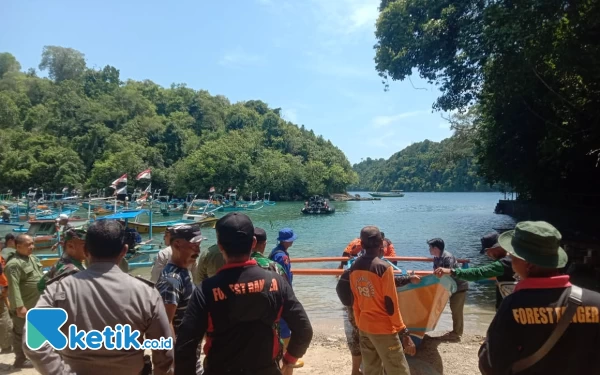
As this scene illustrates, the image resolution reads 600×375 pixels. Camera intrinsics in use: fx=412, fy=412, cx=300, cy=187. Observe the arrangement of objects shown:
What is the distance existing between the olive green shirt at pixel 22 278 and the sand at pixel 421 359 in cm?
99

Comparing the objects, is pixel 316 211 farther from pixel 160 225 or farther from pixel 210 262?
pixel 210 262

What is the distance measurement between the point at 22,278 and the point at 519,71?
52.0 ft

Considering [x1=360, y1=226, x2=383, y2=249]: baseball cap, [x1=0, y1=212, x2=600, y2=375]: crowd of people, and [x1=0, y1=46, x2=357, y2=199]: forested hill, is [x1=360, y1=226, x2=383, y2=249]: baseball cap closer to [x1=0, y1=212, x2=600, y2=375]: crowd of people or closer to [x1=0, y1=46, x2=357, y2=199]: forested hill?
[x1=0, y1=212, x2=600, y2=375]: crowd of people

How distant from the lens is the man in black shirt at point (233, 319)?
238 centimetres

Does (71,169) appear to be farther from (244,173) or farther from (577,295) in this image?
(577,295)

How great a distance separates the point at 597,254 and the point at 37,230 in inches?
1005

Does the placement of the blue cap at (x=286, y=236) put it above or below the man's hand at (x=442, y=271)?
above

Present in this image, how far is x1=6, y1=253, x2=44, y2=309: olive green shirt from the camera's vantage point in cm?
504

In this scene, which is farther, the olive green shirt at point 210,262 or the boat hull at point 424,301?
the boat hull at point 424,301

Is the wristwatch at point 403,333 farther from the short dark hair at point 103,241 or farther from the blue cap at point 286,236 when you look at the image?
the short dark hair at point 103,241

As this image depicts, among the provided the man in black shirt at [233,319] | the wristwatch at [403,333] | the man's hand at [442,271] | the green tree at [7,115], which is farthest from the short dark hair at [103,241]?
the green tree at [7,115]

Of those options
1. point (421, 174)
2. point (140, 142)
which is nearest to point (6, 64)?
point (140, 142)

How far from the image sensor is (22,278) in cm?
527

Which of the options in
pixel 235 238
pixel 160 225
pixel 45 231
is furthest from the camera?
pixel 160 225
